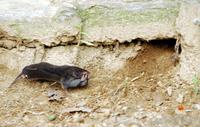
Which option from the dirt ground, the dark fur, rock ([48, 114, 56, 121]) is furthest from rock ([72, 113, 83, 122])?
the dark fur

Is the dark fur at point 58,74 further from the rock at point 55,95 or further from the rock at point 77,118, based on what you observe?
the rock at point 77,118

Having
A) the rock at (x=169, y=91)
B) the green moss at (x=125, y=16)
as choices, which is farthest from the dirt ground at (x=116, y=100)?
the green moss at (x=125, y=16)

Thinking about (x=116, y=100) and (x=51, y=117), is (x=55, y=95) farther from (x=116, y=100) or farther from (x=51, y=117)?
(x=116, y=100)

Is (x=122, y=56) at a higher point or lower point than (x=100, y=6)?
lower

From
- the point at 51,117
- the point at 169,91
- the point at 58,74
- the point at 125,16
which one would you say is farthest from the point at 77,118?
the point at 125,16

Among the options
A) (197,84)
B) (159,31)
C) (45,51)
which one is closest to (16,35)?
(45,51)

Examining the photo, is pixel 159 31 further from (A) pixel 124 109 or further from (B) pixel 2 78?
(B) pixel 2 78
